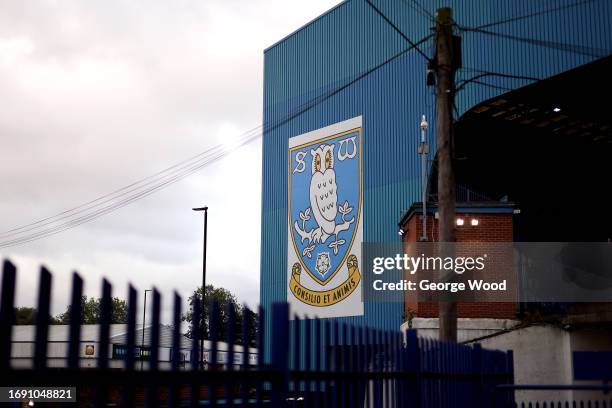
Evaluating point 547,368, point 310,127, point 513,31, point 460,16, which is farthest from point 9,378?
point 310,127

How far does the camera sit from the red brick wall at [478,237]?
2348 centimetres

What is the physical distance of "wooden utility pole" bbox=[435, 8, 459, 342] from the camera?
45.5ft

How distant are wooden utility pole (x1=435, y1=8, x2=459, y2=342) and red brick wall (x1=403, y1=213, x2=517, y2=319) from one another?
970cm

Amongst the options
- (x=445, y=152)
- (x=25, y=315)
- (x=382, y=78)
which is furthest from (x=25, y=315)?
(x=382, y=78)

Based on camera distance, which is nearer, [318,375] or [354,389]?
[318,375]

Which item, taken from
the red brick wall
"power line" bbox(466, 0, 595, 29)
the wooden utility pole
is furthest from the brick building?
the wooden utility pole

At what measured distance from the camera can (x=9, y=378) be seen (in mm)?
2990

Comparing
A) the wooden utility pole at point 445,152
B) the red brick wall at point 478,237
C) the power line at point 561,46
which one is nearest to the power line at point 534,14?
the power line at point 561,46

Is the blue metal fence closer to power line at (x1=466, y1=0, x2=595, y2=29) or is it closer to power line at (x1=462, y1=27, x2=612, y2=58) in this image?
power line at (x1=462, y1=27, x2=612, y2=58)

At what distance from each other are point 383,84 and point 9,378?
33.8m

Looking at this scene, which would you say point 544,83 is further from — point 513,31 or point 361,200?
point 361,200

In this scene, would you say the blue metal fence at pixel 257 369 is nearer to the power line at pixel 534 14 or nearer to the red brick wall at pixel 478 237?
the red brick wall at pixel 478 237

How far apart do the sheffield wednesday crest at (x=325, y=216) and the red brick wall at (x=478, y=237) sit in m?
10.2

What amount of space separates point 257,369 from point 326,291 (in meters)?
31.4
